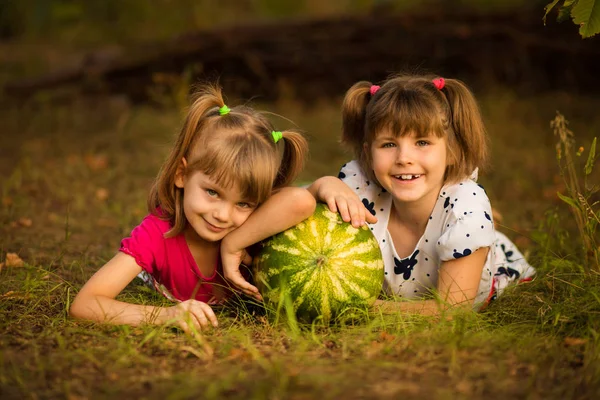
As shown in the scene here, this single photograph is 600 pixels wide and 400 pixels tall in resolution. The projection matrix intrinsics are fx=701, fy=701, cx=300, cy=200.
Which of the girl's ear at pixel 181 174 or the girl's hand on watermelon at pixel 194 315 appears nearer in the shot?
the girl's hand on watermelon at pixel 194 315

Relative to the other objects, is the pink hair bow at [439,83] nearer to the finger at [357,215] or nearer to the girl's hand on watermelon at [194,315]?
the finger at [357,215]

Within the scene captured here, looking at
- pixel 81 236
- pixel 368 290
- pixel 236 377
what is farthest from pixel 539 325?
pixel 81 236

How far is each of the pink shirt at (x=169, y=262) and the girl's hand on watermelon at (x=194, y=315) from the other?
12 cm

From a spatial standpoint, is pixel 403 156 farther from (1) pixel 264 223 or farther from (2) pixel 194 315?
(2) pixel 194 315

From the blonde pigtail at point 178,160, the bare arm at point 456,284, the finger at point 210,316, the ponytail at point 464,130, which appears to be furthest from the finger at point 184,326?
the ponytail at point 464,130

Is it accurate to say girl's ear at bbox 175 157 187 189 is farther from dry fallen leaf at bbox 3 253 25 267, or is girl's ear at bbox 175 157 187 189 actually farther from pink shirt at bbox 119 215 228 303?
dry fallen leaf at bbox 3 253 25 267

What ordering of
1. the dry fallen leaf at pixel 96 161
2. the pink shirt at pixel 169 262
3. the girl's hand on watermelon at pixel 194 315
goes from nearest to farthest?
the girl's hand on watermelon at pixel 194 315
the pink shirt at pixel 169 262
the dry fallen leaf at pixel 96 161

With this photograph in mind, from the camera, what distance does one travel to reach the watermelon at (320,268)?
3.21m

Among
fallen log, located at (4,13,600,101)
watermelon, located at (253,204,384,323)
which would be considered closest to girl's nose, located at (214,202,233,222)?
watermelon, located at (253,204,384,323)

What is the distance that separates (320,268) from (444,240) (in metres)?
0.69

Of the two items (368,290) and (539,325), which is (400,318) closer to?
(368,290)

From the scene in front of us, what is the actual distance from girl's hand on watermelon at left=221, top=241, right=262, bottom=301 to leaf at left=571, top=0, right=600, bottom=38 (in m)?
1.92

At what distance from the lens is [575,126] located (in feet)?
25.9

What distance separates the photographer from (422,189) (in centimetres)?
356
